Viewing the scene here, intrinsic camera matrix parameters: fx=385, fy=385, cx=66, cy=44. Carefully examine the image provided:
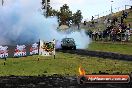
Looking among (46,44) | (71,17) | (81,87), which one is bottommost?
(81,87)

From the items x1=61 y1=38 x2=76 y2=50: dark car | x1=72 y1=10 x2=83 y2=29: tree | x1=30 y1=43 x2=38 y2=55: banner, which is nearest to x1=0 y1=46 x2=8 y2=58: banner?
x1=30 y1=43 x2=38 y2=55: banner

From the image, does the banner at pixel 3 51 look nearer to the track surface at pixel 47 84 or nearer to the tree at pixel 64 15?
the track surface at pixel 47 84

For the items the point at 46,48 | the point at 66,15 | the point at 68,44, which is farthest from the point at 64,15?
the point at 46,48

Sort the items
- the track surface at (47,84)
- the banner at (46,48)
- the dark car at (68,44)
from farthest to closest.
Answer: the dark car at (68,44)
the banner at (46,48)
the track surface at (47,84)

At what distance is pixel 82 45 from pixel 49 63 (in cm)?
2495

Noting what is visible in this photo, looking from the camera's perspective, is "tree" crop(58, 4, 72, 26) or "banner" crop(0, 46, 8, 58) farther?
"tree" crop(58, 4, 72, 26)

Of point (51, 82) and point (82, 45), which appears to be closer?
point (51, 82)

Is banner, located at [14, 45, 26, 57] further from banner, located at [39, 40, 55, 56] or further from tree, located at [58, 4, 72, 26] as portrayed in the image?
tree, located at [58, 4, 72, 26]

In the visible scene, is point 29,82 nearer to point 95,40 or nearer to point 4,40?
point 4,40

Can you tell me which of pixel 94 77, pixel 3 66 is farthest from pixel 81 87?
pixel 3 66

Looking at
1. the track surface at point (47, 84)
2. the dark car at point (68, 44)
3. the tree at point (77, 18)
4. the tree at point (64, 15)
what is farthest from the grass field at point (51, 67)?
the tree at point (77, 18)

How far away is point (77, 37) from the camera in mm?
58281

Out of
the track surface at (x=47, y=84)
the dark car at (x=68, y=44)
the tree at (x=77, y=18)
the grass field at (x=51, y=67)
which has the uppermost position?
the tree at (x=77, y=18)

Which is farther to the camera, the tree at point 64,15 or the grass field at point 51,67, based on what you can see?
the tree at point 64,15
